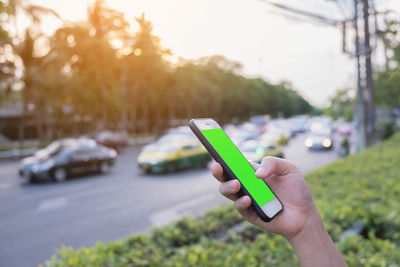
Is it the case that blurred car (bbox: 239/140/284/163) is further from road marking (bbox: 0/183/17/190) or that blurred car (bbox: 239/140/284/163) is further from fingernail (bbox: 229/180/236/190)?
fingernail (bbox: 229/180/236/190)

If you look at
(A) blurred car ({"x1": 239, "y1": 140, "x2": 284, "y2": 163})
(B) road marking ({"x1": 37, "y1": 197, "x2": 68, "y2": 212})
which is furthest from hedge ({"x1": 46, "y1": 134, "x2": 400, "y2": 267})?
(A) blurred car ({"x1": 239, "y1": 140, "x2": 284, "y2": 163})

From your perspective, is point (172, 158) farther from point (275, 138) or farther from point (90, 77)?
point (90, 77)

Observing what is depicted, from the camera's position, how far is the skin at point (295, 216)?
159cm

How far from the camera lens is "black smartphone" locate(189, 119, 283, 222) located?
1647 mm

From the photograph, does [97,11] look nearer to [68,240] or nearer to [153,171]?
[153,171]

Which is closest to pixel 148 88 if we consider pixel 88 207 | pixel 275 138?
pixel 275 138

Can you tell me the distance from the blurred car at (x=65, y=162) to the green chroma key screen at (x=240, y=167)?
13.6m

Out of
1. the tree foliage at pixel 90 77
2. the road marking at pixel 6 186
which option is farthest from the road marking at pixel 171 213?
the road marking at pixel 6 186

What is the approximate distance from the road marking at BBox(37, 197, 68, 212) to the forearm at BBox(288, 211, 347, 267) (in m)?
9.65

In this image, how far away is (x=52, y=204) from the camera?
34.6ft

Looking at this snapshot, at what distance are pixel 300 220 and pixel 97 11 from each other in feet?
96.3

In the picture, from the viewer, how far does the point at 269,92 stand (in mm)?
93562

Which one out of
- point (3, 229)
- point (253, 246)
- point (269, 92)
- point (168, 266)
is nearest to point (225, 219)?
point (253, 246)

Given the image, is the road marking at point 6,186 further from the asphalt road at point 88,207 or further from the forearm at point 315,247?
the forearm at point 315,247
